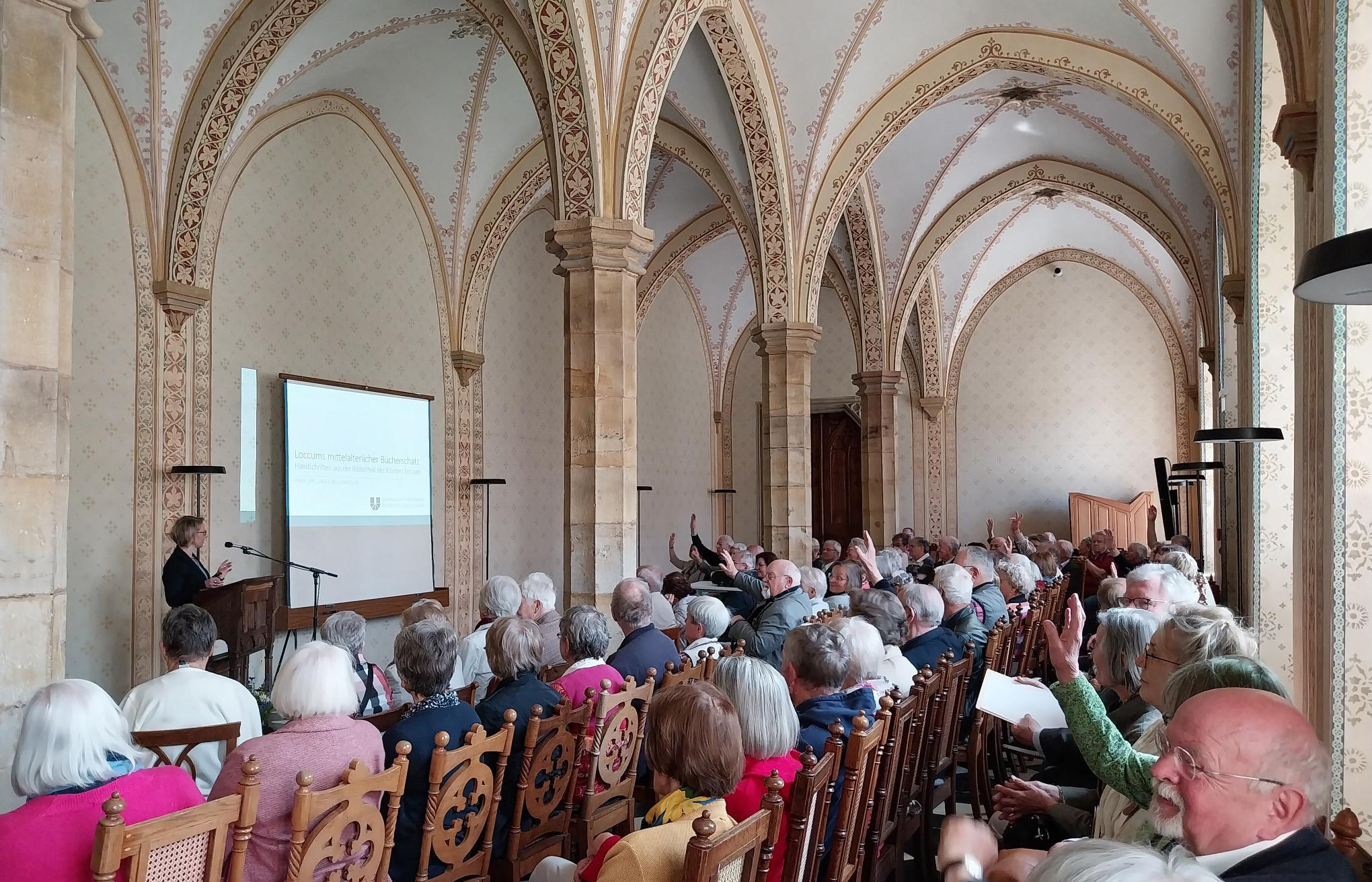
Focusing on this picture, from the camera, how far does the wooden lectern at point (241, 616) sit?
7.11m

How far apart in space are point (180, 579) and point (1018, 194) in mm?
11109

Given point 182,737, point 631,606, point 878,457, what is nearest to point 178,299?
point 631,606

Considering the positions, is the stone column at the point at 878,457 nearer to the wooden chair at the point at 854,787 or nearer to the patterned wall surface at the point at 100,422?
the patterned wall surface at the point at 100,422

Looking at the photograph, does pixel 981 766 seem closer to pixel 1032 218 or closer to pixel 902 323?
pixel 902 323

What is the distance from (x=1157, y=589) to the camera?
4.40 metres

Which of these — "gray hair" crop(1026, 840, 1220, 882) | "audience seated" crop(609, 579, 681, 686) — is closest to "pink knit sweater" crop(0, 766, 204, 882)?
"gray hair" crop(1026, 840, 1220, 882)

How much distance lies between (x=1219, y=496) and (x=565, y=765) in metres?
10.5

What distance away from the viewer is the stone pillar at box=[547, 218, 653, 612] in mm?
6680

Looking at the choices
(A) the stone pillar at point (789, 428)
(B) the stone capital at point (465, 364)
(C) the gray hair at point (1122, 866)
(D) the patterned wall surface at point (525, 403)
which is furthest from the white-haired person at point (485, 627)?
(D) the patterned wall surface at point (525, 403)

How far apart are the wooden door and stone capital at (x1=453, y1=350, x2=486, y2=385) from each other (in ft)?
26.5

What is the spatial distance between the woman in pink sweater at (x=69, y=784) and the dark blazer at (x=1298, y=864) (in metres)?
2.04

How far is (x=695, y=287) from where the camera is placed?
1655 centimetres

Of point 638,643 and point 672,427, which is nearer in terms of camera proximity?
point 638,643

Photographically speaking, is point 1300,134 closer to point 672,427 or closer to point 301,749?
point 301,749
